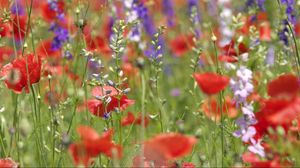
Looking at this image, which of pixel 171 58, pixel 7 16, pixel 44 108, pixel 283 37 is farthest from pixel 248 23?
pixel 171 58

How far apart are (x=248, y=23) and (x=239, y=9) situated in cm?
125

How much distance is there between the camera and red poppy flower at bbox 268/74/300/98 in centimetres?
116

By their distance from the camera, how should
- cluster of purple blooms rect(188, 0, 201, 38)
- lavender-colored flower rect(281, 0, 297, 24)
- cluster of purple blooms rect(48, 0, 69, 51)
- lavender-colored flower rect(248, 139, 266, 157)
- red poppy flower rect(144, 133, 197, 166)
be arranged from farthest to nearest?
cluster of purple blooms rect(48, 0, 69, 51)
cluster of purple blooms rect(188, 0, 201, 38)
lavender-colored flower rect(281, 0, 297, 24)
lavender-colored flower rect(248, 139, 266, 157)
red poppy flower rect(144, 133, 197, 166)

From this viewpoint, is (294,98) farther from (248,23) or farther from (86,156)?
(248,23)

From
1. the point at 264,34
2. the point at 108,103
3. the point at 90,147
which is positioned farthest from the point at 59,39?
the point at 90,147

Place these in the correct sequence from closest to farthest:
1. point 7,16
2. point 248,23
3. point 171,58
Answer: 1. point 7,16
2. point 248,23
3. point 171,58

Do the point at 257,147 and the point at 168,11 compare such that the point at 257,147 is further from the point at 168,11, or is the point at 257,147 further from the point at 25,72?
the point at 168,11

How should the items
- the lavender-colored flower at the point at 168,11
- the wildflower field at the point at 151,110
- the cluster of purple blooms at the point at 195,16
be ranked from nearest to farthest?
the wildflower field at the point at 151,110, the cluster of purple blooms at the point at 195,16, the lavender-colored flower at the point at 168,11

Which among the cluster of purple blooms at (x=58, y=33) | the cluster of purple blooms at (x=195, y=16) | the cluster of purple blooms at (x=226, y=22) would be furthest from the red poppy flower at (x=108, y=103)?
the cluster of purple blooms at (x=58, y=33)

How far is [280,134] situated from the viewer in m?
1.18

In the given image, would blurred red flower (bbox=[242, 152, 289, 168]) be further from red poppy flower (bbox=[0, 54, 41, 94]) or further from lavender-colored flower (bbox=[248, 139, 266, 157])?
red poppy flower (bbox=[0, 54, 41, 94])

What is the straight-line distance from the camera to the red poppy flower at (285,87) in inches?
45.8


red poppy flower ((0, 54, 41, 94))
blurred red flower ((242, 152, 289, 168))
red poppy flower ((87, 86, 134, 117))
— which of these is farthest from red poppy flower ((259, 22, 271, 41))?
blurred red flower ((242, 152, 289, 168))

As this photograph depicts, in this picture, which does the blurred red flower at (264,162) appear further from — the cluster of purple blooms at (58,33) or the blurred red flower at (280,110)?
the cluster of purple blooms at (58,33)
